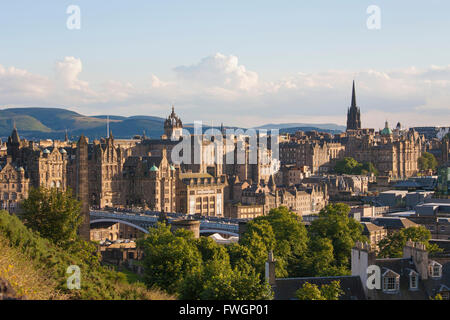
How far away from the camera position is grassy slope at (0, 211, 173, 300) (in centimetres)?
2400

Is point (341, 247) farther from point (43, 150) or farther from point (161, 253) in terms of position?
point (43, 150)

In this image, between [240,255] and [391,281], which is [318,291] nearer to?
[391,281]

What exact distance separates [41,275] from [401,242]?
113 feet

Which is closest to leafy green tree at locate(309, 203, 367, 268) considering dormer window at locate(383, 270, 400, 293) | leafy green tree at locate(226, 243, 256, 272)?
leafy green tree at locate(226, 243, 256, 272)

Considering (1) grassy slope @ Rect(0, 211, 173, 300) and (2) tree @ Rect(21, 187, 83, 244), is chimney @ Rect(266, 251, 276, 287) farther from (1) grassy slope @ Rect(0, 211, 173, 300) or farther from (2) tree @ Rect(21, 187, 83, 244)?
(2) tree @ Rect(21, 187, 83, 244)

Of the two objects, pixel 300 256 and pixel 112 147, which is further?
pixel 112 147

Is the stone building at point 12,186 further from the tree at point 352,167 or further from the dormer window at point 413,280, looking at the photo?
the tree at point 352,167

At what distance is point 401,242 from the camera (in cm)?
5650

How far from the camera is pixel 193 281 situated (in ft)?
118

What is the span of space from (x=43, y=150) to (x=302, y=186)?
1958 inches

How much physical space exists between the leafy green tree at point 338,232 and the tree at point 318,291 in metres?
20.0
